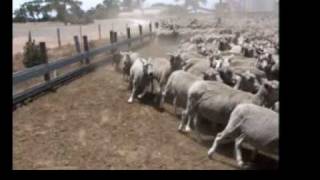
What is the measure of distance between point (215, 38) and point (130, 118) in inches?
566

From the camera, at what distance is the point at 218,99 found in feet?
29.1

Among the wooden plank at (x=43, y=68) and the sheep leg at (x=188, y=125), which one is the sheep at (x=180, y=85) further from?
the wooden plank at (x=43, y=68)

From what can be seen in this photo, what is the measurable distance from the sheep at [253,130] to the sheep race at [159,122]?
0.6 inches

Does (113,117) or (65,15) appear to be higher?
(65,15)

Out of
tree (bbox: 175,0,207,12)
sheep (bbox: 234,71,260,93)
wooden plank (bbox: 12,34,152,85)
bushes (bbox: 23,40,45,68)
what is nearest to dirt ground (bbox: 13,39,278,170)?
wooden plank (bbox: 12,34,152,85)

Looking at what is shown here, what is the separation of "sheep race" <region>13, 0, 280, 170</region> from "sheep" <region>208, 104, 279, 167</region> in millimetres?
16

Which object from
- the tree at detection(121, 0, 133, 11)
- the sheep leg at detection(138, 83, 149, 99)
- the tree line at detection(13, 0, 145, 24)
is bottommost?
the sheep leg at detection(138, 83, 149, 99)

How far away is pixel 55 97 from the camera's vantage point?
468 inches

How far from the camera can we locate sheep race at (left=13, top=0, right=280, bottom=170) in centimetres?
744

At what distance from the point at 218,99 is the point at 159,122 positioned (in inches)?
63.0

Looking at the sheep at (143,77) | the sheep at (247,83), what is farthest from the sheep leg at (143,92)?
the sheep at (247,83)

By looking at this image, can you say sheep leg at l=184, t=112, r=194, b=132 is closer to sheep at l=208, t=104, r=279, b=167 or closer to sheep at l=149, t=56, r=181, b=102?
sheep at l=208, t=104, r=279, b=167
